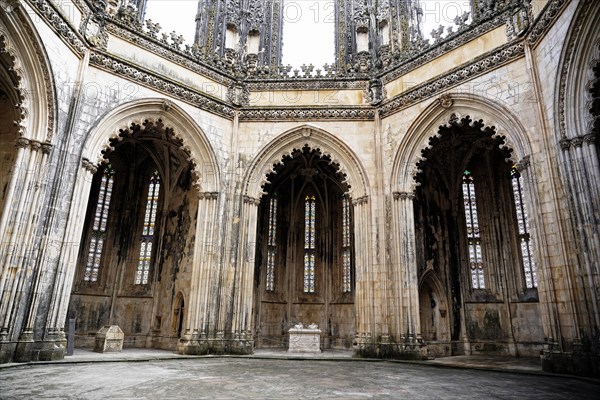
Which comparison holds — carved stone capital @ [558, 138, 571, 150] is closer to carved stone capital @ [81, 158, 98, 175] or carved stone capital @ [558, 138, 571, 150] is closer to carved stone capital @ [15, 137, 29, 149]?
carved stone capital @ [81, 158, 98, 175]

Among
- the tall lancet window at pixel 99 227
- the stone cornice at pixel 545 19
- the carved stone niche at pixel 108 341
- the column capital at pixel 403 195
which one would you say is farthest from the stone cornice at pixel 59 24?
the stone cornice at pixel 545 19

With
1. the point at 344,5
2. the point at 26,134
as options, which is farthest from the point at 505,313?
the point at 26,134

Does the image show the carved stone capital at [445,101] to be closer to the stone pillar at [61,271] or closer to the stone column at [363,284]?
the stone column at [363,284]

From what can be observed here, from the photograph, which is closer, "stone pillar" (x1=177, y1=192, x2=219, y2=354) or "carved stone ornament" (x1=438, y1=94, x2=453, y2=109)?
"stone pillar" (x1=177, y1=192, x2=219, y2=354)

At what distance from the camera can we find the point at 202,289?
15.5 meters

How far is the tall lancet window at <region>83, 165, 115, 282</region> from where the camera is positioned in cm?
2062

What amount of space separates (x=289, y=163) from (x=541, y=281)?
1479 cm

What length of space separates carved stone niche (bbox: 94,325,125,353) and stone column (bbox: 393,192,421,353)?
11.2 metres

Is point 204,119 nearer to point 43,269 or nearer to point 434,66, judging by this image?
point 43,269

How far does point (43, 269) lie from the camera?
11672 millimetres

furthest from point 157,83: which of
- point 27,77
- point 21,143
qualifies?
point 21,143

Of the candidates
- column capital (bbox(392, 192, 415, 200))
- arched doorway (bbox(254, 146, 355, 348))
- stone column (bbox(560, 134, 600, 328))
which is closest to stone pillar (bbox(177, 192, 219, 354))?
arched doorway (bbox(254, 146, 355, 348))

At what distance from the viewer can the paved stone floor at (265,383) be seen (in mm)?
7137

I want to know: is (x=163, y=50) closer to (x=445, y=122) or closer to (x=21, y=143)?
(x=21, y=143)
